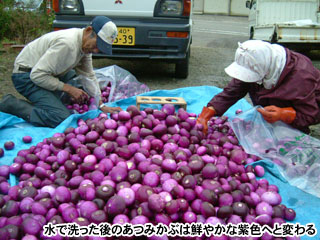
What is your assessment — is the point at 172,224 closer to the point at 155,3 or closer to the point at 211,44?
the point at 155,3

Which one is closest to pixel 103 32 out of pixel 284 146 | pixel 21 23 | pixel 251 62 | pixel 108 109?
pixel 108 109

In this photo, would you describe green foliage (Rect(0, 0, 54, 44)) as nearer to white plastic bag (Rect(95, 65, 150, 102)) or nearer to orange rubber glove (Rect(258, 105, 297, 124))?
white plastic bag (Rect(95, 65, 150, 102))

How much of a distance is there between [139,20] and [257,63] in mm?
2651

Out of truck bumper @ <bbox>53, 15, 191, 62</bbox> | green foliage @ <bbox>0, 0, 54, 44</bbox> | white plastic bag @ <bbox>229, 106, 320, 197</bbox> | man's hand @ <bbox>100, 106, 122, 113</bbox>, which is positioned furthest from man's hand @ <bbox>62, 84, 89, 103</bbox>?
green foliage @ <bbox>0, 0, 54, 44</bbox>

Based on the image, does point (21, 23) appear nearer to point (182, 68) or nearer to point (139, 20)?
point (139, 20)

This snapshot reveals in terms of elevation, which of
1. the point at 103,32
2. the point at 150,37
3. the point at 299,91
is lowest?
A: the point at 299,91

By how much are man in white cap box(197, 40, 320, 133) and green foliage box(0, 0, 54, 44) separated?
20.7ft

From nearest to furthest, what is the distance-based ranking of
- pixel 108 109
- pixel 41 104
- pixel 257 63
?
pixel 257 63
pixel 41 104
pixel 108 109


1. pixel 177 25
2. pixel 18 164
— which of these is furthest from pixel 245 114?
pixel 177 25

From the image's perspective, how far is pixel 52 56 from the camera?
3195mm

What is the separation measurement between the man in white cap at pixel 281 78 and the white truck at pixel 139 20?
2204mm

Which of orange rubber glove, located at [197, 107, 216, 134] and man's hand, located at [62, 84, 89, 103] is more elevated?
man's hand, located at [62, 84, 89, 103]

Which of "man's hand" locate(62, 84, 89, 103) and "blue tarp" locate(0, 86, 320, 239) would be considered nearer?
"blue tarp" locate(0, 86, 320, 239)

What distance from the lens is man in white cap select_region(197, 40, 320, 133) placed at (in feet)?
8.36
